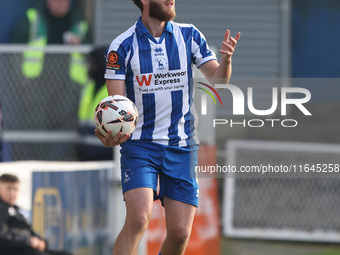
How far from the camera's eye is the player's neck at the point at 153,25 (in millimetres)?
6371

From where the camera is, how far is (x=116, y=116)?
19.6 feet

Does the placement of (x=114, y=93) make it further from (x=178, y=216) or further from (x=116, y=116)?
(x=178, y=216)

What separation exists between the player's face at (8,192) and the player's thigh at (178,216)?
2017 millimetres

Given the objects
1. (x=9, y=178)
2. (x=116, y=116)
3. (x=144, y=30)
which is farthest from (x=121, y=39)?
(x=9, y=178)

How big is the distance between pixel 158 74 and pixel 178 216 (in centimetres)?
107

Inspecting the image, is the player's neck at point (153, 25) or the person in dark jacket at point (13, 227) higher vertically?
the player's neck at point (153, 25)

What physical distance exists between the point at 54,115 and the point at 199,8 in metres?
3.88

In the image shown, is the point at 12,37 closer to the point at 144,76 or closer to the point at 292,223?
the point at 292,223

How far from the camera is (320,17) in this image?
42.6ft

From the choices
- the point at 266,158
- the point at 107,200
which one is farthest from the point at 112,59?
the point at 266,158

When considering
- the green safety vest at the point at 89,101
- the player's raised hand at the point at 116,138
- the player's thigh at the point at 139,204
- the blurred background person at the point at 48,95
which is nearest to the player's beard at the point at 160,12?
the player's raised hand at the point at 116,138

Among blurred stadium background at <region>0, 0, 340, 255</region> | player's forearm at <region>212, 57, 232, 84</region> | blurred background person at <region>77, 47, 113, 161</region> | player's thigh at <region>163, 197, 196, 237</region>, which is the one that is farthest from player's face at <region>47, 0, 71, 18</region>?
player's thigh at <region>163, 197, 196, 237</region>

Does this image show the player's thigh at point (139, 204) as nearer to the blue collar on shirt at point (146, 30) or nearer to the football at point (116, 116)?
the football at point (116, 116)

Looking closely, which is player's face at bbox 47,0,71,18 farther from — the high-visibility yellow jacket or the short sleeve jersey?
the short sleeve jersey
